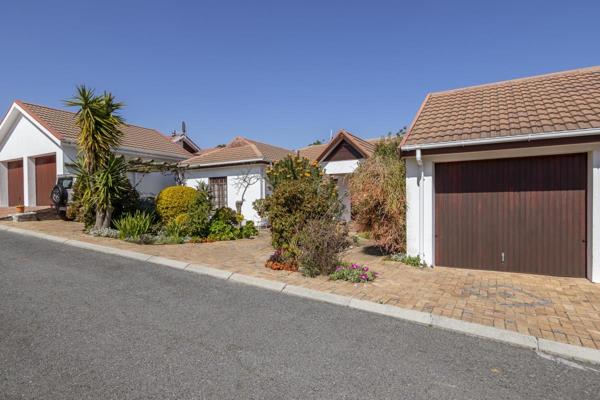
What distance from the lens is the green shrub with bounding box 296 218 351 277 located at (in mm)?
6062

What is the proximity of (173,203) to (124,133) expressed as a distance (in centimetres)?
811

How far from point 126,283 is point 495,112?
819cm

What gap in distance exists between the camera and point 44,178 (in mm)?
14664

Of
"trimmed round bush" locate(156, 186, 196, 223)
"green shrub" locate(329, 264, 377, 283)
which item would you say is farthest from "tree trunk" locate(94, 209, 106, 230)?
"green shrub" locate(329, 264, 377, 283)

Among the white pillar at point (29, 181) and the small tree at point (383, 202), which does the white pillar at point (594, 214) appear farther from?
the white pillar at point (29, 181)

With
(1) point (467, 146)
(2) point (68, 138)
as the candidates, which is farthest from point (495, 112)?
(2) point (68, 138)

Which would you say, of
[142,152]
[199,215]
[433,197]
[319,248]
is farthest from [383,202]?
[142,152]

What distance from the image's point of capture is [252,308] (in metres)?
4.46

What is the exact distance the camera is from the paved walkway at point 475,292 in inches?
159

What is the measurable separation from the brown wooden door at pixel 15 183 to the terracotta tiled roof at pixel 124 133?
9.77 ft

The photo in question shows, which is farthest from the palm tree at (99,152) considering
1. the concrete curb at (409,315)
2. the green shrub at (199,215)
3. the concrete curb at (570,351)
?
the concrete curb at (570,351)

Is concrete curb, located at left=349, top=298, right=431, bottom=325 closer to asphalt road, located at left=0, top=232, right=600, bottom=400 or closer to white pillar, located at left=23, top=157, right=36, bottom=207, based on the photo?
asphalt road, located at left=0, top=232, right=600, bottom=400

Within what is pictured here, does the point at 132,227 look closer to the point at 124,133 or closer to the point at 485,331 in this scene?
the point at 485,331

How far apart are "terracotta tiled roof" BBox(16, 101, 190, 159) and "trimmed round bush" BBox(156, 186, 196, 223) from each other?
8.15 ft
